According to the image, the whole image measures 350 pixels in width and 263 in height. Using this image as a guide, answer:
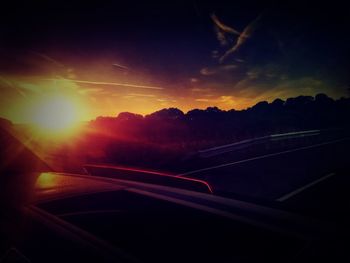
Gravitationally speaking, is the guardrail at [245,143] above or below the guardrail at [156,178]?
below

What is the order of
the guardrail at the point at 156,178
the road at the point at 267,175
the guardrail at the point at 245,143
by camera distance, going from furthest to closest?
the guardrail at the point at 245,143 → the road at the point at 267,175 → the guardrail at the point at 156,178

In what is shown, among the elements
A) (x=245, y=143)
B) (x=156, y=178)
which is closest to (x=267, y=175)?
(x=245, y=143)

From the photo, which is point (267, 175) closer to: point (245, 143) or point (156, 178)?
point (245, 143)

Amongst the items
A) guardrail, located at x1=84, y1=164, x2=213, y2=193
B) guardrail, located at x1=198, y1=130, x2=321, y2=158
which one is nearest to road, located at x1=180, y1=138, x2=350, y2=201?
guardrail, located at x1=198, y1=130, x2=321, y2=158

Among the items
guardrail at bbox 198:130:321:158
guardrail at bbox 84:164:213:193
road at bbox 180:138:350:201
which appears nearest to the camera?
guardrail at bbox 84:164:213:193

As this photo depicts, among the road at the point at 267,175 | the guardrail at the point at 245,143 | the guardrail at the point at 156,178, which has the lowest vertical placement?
the road at the point at 267,175

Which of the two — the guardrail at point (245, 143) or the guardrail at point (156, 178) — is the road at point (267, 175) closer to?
the guardrail at point (245, 143)

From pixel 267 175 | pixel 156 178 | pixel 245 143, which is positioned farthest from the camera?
pixel 245 143

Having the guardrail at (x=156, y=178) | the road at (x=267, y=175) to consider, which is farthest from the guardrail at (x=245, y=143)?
the guardrail at (x=156, y=178)

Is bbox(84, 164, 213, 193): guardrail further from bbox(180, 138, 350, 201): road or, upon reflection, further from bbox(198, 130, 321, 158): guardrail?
bbox(198, 130, 321, 158): guardrail

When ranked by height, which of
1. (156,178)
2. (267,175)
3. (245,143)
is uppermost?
(156,178)

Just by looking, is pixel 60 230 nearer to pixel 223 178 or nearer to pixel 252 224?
pixel 252 224

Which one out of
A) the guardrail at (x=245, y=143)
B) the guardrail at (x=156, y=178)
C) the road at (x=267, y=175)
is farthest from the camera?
the guardrail at (x=245, y=143)

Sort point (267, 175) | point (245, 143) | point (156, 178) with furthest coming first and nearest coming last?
point (245, 143) < point (267, 175) < point (156, 178)
